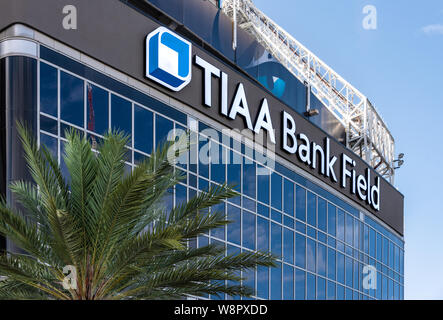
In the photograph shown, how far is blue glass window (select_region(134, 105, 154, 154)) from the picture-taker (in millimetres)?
24344

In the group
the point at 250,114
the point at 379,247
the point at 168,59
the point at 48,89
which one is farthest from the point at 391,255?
the point at 48,89

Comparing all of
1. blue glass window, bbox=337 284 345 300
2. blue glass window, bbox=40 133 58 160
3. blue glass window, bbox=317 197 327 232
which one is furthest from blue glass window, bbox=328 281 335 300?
blue glass window, bbox=40 133 58 160

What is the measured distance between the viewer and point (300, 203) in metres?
34.2

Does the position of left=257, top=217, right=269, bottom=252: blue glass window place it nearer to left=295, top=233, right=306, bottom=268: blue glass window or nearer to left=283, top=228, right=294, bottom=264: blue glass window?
left=283, top=228, right=294, bottom=264: blue glass window

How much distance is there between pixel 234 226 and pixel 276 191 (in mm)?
4199

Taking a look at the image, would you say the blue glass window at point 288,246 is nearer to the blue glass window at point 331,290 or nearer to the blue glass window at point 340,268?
the blue glass window at point 331,290

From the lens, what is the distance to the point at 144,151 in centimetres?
2458

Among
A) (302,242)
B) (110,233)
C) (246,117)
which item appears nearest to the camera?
(110,233)

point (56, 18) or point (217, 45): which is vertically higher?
point (217, 45)

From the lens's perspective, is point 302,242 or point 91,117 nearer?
point 91,117
